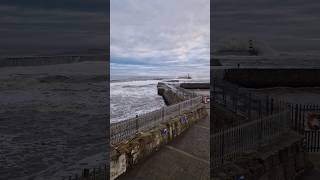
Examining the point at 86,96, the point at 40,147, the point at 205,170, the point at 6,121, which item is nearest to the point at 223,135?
the point at 205,170

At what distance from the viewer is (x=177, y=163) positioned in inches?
341

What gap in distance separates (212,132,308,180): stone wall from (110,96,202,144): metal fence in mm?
3092

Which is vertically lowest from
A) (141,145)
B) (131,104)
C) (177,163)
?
(131,104)

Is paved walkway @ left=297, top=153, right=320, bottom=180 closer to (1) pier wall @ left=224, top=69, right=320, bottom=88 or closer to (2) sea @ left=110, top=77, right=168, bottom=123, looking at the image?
(2) sea @ left=110, top=77, right=168, bottom=123

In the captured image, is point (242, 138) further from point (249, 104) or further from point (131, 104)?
point (131, 104)

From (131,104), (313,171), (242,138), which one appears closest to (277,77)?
(131,104)

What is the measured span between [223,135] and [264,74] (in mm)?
25952

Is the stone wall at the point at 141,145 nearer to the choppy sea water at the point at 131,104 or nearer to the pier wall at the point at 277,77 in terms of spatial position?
the choppy sea water at the point at 131,104

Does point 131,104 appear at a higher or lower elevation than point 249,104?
lower

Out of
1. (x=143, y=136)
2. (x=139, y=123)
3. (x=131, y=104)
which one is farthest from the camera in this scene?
(x=131, y=104)

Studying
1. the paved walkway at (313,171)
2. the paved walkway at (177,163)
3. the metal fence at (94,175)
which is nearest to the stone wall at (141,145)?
the paved walkway at (177,163)

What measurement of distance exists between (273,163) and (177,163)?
108 inches

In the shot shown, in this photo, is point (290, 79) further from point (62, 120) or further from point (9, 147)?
point (9, 147)

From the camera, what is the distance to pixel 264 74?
31.2 m
